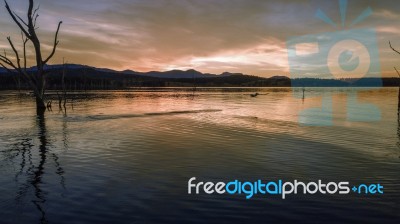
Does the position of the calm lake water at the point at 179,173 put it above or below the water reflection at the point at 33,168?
below

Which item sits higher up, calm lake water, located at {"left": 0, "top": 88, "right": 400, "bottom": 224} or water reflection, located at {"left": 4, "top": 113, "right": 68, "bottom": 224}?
water reflection, located at {"left": 4, "top": 113, "right": 68, "bottom": 224}

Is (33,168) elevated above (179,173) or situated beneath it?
elevated above

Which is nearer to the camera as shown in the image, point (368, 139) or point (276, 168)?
point (276, 168)

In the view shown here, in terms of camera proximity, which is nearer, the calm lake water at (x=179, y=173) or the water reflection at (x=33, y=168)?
the calm lake water at (x=179, y=173)

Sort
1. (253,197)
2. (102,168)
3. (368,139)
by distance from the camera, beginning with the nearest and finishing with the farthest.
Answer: (253,197) → (102,168) → (368,139)

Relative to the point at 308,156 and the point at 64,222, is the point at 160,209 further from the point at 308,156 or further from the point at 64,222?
the point at 308,156

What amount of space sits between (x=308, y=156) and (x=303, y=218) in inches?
332

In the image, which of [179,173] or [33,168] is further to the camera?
[33,168]

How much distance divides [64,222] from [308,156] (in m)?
12.4

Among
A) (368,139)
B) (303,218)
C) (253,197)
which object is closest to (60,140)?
(253,197)

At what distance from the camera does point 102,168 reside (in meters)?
13.8

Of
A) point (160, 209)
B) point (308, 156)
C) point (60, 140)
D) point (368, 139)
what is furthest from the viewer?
point (368, 139)

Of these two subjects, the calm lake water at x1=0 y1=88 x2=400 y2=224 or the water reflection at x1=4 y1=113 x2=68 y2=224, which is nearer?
the calm lake water at x1=0 y1=88 x2=400 y2=224

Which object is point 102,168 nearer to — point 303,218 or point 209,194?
point 209,194
